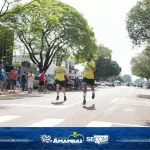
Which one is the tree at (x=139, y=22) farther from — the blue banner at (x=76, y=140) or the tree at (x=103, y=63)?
the tree at (x=103, y=63)

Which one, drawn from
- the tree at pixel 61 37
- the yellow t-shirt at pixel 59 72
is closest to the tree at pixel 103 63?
the tree at pixel 61 37

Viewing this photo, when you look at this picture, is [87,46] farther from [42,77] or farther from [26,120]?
[26,120]

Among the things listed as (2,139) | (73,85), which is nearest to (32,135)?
(2,139)

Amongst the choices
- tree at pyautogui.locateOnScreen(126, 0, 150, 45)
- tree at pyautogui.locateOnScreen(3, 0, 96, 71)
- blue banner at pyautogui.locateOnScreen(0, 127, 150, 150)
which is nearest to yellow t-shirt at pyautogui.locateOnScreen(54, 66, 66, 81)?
blue banner at pyautogui.locateOnScreen(0, 127, 150, 150)

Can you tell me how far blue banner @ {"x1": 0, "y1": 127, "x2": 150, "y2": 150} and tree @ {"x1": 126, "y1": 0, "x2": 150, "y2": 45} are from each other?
3192 cm

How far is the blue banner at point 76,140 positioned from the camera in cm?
258

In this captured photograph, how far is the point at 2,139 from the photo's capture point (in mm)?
2604

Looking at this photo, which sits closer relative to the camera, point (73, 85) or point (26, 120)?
point (26, 120)

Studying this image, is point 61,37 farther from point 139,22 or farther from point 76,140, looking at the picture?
point 76,140

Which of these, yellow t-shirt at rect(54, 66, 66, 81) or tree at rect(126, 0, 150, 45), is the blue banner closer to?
yellow t-shirt at rect(54, 66, 66, 81)

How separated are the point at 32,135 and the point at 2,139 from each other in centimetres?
24

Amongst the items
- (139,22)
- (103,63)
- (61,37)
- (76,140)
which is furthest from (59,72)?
(103,63)

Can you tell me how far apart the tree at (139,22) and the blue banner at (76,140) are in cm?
3192

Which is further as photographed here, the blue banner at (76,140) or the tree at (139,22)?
the tree at (139,22)
